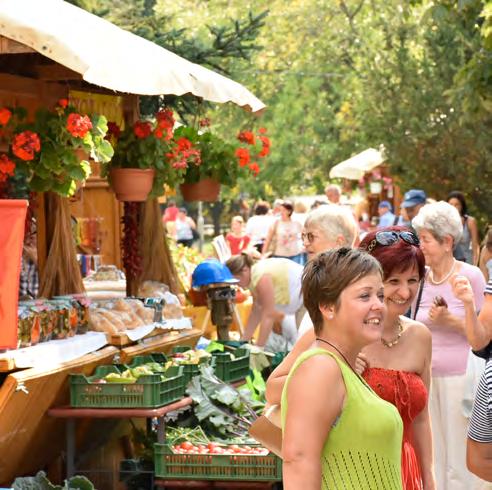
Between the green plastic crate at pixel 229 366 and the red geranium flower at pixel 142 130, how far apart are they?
5.43ft

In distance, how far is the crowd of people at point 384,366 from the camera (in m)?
3.69

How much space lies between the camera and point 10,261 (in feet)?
22.3

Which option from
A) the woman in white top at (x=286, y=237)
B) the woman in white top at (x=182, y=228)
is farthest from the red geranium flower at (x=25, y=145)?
the woman in white top at (x=182, y=228)

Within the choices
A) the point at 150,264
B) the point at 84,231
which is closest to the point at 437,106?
the point at 84,231

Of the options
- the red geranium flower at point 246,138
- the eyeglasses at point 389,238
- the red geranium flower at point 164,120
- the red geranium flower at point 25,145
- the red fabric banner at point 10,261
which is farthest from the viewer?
the red geranium flower at point 246,138

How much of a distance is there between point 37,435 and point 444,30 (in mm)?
14853

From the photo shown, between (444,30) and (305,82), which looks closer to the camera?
(444,30)

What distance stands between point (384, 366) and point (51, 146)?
3764 millimetres

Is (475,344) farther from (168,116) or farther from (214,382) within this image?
(168,116)

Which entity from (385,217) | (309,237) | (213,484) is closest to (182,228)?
(385,217)

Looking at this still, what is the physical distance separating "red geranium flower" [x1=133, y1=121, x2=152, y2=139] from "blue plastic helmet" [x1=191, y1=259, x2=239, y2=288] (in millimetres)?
1471

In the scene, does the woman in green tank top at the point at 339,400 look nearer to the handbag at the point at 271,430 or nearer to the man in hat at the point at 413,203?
the handbag at the point at 271,430

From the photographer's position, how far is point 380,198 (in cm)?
3297

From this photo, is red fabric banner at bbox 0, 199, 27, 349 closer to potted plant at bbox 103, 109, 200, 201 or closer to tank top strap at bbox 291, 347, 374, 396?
potted plant at bbox 103, 109, 200, 201
